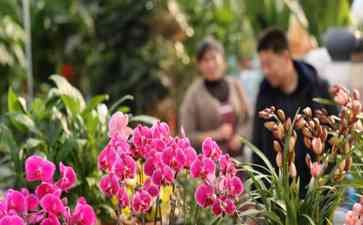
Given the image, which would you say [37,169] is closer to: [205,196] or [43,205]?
[43,205]

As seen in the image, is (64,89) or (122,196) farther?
(64,89)

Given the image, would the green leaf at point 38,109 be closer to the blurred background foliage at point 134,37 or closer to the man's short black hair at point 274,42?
the man's short black hair at point 274,42

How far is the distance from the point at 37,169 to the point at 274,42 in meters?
1.51

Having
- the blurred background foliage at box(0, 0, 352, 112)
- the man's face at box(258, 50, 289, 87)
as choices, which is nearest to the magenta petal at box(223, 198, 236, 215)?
the man's face at box(258, 50, 289, 87)

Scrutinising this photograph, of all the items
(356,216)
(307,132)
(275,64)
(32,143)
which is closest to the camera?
(356,216)

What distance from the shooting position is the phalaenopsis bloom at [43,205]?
1.19 metres

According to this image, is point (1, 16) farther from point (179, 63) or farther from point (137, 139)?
point (137, 139)

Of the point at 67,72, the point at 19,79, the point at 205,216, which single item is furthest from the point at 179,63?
the point at 205,216

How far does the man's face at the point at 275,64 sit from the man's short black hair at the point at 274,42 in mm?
17

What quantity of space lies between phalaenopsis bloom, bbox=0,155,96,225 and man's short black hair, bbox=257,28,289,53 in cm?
145

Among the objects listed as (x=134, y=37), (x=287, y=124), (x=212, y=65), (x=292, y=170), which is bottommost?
(x=292, y=170)

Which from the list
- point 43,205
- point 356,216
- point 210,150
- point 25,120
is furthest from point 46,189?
point 25,120

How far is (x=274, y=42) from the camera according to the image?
2.50 metres

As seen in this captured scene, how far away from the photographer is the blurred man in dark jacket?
2.48 m
